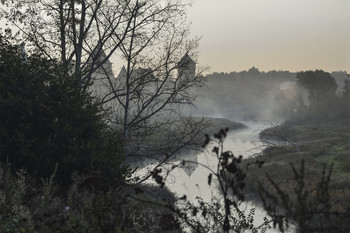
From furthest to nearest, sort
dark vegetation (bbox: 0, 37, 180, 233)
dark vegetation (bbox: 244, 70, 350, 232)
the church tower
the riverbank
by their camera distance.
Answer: the riverbank < the church tower < dark vegetation (bbox: 0, 37, 180, 233) < dark vegetation (bbox: 244, 70, 350, 232)

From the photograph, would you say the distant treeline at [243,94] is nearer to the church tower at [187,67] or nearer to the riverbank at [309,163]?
the riverbank at [309,163]

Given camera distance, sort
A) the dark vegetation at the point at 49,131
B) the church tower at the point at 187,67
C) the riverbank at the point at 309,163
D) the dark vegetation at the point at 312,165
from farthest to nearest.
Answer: the riverbank at the point at 309,163 < the church tower at the point at 187,67 < the dark vegetation at the point at 49,131 < the dark vegetation at the point at 312,165

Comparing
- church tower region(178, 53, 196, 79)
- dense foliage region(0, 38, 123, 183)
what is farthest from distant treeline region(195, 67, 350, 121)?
dense foliage region(0, 38, 123, 183)

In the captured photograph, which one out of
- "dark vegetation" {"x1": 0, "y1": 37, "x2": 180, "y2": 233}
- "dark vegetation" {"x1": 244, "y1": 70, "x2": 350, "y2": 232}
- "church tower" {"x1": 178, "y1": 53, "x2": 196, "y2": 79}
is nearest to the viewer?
"dark vegetation" {"x1": 244, "y1": 70, "x2": 350, "y2": 232}

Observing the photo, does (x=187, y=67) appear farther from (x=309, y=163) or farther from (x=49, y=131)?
(x=309, y=163)

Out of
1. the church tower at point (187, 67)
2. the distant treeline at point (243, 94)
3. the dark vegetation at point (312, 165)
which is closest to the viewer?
the dark vegetation at point (312, 165)

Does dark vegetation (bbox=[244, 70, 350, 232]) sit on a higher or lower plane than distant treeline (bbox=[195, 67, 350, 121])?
lower

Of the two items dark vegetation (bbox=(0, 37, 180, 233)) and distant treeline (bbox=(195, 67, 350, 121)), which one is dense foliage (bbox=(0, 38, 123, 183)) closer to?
dark vegetation (bbox=(0, 37, 180, 233))

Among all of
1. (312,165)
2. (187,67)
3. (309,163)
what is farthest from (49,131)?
(312,165)

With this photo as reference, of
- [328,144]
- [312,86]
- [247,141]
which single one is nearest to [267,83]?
[312,86]

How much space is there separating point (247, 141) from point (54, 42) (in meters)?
41.3

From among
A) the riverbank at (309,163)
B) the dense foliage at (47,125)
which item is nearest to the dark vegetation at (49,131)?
the dense foliage at (47,125)

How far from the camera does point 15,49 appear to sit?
11.7m

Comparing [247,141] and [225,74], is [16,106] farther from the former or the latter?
[225,74]
